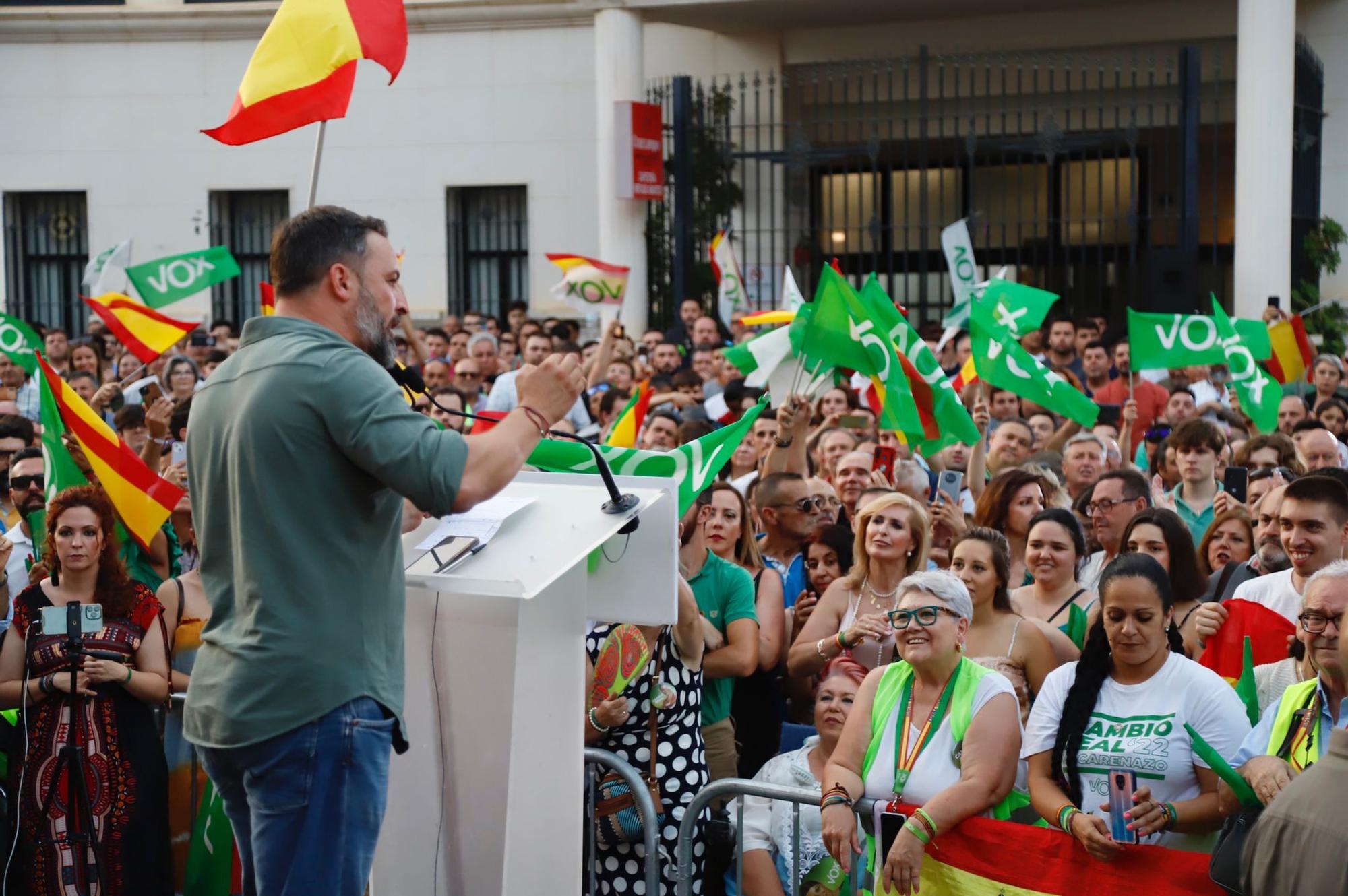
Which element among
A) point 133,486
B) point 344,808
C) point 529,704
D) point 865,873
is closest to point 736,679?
point 865,873

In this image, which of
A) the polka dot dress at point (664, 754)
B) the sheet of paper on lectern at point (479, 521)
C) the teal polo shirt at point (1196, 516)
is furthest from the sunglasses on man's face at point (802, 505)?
the sheet of paper on lectern at point (479, 521)

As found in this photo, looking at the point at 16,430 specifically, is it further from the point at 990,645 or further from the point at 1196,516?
the point at 1196,516

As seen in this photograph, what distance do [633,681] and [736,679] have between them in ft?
2.96

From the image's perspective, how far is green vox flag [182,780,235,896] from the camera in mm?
6363

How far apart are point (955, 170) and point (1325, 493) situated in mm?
16868

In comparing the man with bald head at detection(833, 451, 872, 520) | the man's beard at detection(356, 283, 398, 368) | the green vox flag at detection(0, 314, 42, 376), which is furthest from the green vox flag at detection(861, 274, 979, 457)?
the green vox flag at detection(0, 314, 42, 376)

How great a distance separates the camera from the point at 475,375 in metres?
13.3

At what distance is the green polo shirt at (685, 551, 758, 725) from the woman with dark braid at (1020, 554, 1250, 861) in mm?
1614

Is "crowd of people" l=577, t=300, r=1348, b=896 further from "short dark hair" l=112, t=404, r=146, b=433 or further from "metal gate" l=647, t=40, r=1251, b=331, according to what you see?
"metal gate" l=647, t=40, r=1251, b=331

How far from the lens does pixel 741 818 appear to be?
5438mm

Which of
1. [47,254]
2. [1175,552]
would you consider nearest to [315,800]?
[1175,552]

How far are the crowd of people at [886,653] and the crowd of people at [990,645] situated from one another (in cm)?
1

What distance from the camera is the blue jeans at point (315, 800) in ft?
10.7

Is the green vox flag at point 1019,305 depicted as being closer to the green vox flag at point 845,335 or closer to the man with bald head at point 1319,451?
the green vox flag at point 845,335
